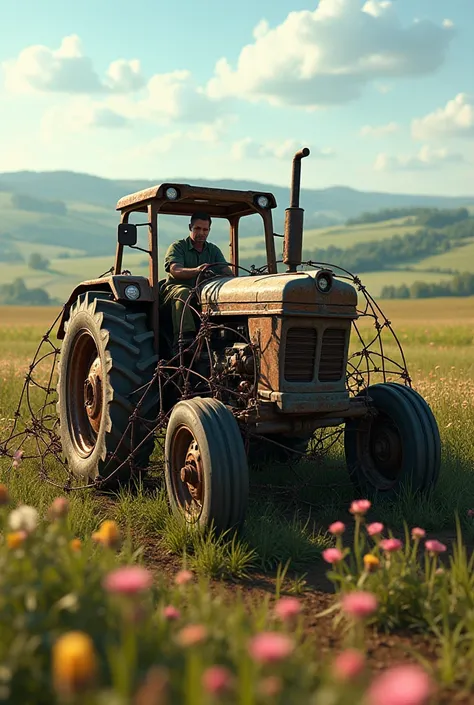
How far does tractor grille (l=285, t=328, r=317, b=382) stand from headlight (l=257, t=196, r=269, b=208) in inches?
65.1

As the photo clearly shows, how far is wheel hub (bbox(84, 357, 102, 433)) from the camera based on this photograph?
19.9ft

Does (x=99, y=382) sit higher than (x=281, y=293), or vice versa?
(x=281, y=293)

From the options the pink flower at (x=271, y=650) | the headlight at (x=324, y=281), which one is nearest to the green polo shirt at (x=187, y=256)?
the headlight at (x=324, y=281)

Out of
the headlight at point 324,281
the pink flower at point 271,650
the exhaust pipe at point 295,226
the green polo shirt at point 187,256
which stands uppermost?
the exhaust pipe at point 295,226

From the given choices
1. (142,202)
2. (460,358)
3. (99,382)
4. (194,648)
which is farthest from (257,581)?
(460,358)

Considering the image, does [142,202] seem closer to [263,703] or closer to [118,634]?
[118,634]

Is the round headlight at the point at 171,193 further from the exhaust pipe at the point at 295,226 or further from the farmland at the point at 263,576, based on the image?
the farmland at the point at 263,576

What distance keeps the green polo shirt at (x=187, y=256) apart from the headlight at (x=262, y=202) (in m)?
0.55

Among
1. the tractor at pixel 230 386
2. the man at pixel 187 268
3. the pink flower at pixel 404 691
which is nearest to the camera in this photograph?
the pink flower at pixel 404 691

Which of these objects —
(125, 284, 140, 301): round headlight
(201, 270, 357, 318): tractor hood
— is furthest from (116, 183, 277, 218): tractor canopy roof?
(201, 270, 357, 318): tractor hood

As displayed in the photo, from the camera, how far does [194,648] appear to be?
1.98 metres

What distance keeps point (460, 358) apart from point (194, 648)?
14.8m

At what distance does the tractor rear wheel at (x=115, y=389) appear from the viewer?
5.48 m

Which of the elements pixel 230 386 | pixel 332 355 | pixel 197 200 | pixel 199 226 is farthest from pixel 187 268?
pixel 332 355
